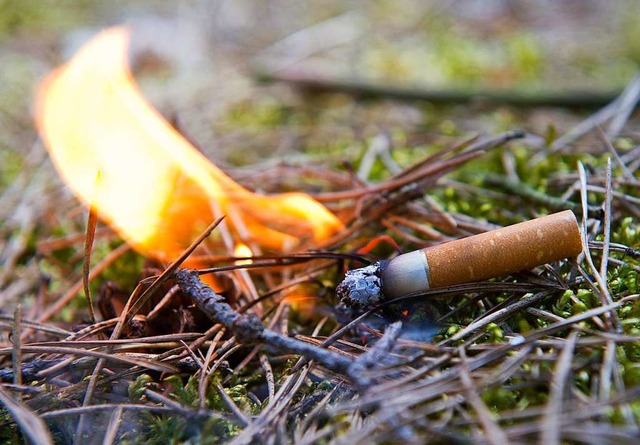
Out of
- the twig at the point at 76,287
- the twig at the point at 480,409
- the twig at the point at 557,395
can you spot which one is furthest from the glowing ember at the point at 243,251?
the twig at the point at 557,395

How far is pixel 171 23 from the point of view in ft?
→ 13.0

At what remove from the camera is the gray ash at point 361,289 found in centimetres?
114

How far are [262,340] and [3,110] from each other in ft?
8.97

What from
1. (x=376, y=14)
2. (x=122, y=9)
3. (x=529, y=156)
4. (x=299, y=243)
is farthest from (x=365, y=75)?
(x=122, y=9)

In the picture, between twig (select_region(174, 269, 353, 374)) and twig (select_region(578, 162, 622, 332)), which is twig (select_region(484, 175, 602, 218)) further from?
twig (select_region(174, 269, 353, 374))

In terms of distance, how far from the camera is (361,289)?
1143mm

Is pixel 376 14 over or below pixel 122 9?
below

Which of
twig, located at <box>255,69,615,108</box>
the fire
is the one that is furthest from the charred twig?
twig, located at <box>255,69,615,108</box>

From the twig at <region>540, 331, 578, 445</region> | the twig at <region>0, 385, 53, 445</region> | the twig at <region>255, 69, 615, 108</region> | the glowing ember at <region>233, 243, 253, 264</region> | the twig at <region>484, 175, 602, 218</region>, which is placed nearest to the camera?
the twig at <region>540, 331, 578, 445</region>

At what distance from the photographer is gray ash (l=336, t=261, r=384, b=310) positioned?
3.75ft

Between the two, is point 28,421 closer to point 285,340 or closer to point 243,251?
point 285,340

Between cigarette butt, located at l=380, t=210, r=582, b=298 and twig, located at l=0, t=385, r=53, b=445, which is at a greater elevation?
twig, located at l=0, t=385, r=53, b=445

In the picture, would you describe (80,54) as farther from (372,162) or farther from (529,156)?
(529,156)

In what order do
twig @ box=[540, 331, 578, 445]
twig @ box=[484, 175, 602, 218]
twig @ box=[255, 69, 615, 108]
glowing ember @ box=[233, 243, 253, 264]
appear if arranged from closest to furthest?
twig @ box=[540, 331, 578, 445] < twig @ box=[484, 175, 602, 218] < glowing ember @ box=[233, 243, 253, 264] < twig @ box=[255, 69, 615, 108]
